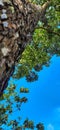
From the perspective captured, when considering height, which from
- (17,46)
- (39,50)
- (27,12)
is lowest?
(17,46)

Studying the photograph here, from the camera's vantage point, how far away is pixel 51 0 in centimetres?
1570

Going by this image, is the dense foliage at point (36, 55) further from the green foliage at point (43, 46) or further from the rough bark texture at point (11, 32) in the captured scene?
the rough bark texture at point (11, 32)

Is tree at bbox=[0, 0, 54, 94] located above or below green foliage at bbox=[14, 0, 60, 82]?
below

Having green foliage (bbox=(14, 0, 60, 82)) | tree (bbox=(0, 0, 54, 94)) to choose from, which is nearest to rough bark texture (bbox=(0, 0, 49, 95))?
tree (bbox=(0, 0, 54, 94))

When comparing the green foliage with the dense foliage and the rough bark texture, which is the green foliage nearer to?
the dense foliage

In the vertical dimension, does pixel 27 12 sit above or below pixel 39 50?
below

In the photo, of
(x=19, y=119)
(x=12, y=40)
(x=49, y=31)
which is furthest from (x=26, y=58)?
(x=12, y=40)

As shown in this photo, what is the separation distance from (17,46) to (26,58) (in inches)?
454

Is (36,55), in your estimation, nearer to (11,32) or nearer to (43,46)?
(43,46)

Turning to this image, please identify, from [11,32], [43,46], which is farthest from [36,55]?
[11,32]

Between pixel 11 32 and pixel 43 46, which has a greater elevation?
pixel 43 46

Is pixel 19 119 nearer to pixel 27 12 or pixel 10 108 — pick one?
pixel 10 108

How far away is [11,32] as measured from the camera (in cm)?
653

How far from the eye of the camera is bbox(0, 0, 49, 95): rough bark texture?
607 cm
